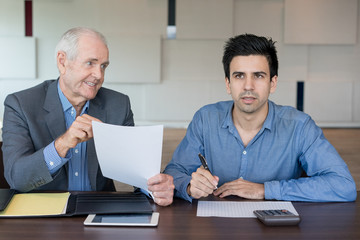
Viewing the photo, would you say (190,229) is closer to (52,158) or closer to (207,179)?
(207,179)

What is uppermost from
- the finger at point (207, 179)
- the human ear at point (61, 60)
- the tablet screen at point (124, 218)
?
the human ear at point (61, 60)

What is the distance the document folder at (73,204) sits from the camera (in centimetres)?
142

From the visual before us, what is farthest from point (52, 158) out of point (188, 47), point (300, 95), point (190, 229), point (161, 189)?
point (300, 95)

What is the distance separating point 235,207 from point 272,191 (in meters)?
0.23

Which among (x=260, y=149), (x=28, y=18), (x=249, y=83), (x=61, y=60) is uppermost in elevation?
(x=28, y=18)

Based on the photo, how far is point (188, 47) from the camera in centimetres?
805

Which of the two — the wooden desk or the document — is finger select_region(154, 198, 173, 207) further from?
the document

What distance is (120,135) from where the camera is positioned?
1.47 m

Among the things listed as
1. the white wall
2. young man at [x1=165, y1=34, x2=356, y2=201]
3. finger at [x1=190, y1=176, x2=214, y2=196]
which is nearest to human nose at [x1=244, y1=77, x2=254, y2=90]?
young man at [x1=165, y1=34, x2=356, y2=201]

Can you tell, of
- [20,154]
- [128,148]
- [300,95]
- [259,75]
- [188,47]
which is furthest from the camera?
[300,95]

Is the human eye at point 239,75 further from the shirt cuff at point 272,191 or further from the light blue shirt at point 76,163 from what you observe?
the light blue shirt at point 76,163

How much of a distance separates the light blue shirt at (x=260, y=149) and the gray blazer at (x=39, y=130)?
1.30 ft

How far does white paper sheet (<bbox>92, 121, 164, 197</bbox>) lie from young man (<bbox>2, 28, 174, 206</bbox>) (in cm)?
17

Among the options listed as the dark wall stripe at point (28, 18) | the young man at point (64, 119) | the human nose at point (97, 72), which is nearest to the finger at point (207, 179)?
the young man at point (64, 119)
